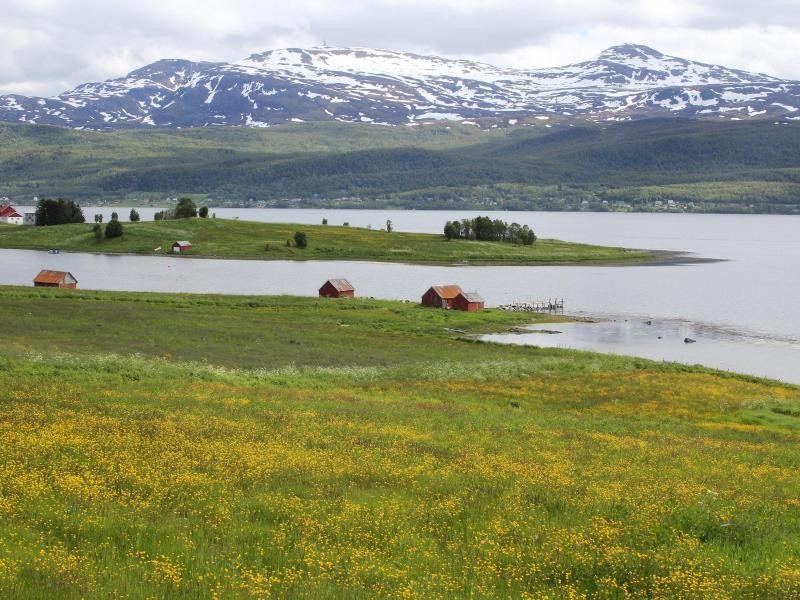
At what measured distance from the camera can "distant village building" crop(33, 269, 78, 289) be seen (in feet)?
342

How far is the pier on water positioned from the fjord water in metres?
1.83

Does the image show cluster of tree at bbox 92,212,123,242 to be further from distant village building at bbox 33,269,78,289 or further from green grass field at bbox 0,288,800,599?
green grass field at bbox 0,288,800,599

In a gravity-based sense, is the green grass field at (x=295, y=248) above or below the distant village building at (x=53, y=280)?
above

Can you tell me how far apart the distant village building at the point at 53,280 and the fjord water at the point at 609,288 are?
11.3 m

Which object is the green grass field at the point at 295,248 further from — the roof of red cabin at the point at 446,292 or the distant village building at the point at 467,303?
the distant village building at the point at 467,303

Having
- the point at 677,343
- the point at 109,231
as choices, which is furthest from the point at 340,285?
the point at 109,231

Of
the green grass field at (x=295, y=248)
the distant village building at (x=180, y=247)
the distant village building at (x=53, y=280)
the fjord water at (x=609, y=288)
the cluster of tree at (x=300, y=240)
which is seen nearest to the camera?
the fjord water at (x=609, y=288)

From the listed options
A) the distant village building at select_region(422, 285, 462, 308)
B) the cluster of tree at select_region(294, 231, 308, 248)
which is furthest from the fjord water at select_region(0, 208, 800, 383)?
the cluster of tree at select_region(294, 231, 308, 248)

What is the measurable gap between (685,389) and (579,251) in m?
143

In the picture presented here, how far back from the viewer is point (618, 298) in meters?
126

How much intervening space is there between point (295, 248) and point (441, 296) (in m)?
84.7

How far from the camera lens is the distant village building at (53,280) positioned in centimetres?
10431

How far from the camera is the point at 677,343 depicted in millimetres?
89312

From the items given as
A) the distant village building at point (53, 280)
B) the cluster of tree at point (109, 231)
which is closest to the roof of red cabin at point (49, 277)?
the distant village building at point (53, 280)
